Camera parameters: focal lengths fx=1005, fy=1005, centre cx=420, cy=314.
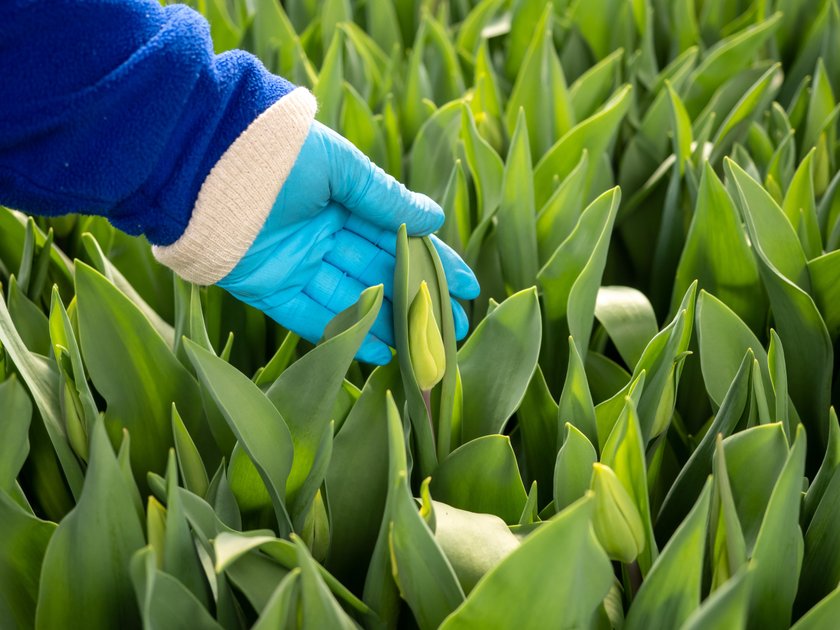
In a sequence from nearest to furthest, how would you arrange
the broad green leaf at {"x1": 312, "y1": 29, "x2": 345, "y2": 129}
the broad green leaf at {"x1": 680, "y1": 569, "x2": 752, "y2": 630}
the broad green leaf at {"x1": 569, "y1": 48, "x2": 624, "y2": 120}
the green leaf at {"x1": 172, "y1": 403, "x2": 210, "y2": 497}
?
the broad green leaf at {"x1": 680, "y1": 569, "x2": 752, "y2": 630} → the green leaf at {"x1": 172, "y1": 403, "x2": 210, "y2": 497} → the broad green leaf at {"x1": 312, "y1": 29, "x2": 345, "y2": 129} → the broad green leaf at {"x1": 569, "y1": 48, "x2": 624, "y2": 120}

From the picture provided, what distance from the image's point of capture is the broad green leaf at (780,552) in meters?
0.60

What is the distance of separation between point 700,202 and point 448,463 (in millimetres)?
381

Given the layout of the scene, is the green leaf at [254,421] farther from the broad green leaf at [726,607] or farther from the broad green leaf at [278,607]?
the broad green leaf at [726,607]

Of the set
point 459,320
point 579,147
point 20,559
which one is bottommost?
point 20,559

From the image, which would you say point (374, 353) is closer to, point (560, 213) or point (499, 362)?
point (499, 362)

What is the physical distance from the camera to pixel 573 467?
706 mm

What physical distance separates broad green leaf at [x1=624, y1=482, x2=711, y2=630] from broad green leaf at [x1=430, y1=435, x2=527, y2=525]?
0.50 ft

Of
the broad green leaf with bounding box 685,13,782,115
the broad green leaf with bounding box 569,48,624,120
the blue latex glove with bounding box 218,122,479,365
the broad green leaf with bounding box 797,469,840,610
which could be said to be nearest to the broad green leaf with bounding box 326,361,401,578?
the blue latex glove with bounding box 218,122,479,365

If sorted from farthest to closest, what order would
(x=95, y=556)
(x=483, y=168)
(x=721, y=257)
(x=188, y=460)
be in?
1. (x=483, y=168)
2. (x=721, y=257)
3. (x=188, y=460)
4. (x=95, y=556)

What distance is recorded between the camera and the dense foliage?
0.61m

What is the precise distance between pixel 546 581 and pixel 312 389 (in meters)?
0.25

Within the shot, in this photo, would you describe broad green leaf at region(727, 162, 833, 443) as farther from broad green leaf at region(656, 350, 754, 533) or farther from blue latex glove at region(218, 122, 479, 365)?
blue latex glove at region(218, 122, 479, 365)

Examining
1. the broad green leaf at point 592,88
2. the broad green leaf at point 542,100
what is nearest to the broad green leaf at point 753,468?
the broad green leaf at point 542,100

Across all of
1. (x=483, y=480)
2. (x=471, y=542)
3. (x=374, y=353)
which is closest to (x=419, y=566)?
(x=471, y=542)
